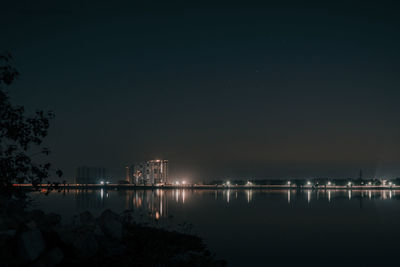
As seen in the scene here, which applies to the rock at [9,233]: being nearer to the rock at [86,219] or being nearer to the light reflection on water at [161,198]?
the rock at [86,219]

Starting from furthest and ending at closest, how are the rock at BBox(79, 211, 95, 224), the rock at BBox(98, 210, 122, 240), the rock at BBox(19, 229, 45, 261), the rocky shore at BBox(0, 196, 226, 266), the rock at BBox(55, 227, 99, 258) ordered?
the rock at BBox(79, 211, 95, 224), the rock at BBox(98, 210, 122, 240), the rock at BBox(55, 227, 99, 258), the rocky shore at BBox(0, 196, 226, 266), the rock at BBox(19, 229, 45, 261)

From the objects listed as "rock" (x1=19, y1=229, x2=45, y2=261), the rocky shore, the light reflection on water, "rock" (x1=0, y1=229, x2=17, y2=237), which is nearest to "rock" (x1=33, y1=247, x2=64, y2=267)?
the rocky shore

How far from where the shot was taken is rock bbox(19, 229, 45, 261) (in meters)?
10.2

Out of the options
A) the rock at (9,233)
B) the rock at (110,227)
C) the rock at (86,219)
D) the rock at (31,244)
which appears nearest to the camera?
the rock at (31,244)

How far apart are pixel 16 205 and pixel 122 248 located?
199 inches

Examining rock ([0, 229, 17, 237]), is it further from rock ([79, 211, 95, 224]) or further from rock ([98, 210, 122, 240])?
rock ([79, 211, 95, 224])

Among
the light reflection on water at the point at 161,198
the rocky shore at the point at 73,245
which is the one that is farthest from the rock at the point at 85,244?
the light reflection on water at the point at 161,198

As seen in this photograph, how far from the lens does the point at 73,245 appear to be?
39.6 ft

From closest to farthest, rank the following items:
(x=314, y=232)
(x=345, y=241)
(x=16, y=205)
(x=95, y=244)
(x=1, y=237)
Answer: (x=1, y=237)
(x=95, y=244)
(x=16, y=205)
(x=345, y=241)
(x=314, y=232)

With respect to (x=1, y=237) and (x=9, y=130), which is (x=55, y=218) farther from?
(x=1, y=237)

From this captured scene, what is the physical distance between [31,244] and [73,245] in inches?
74.9

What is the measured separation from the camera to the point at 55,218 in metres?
17.0

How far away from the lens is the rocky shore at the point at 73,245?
1034cm

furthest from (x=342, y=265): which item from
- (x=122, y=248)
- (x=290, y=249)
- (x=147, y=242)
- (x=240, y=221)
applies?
(x=240, y=221)
